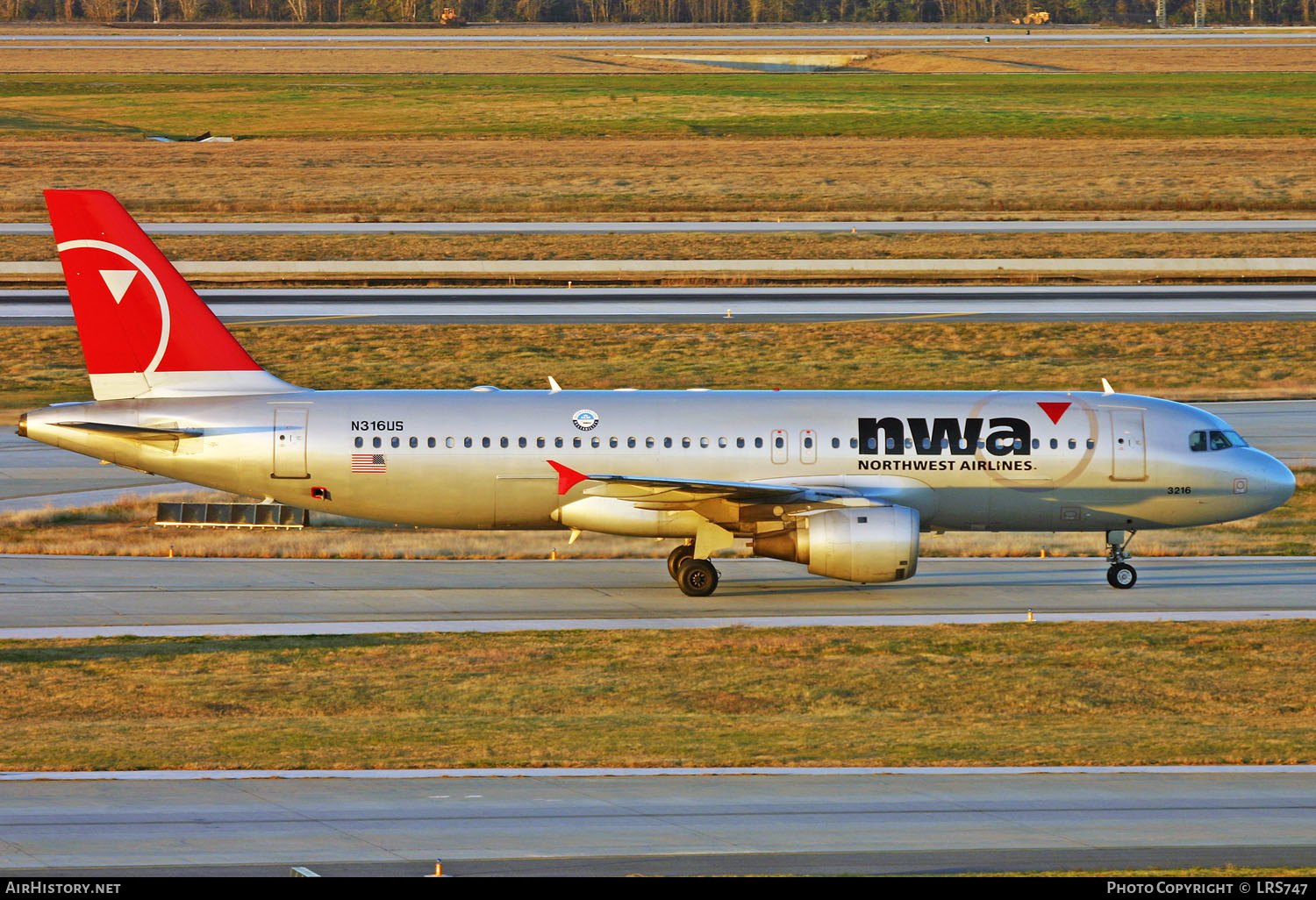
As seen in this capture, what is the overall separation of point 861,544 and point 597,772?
37.2 feet

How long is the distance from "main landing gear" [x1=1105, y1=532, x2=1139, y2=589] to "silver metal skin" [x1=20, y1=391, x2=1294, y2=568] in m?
1.11

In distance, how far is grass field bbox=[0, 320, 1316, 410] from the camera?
55875 millimetres

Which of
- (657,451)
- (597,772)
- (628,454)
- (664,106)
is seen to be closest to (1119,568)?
(657,451)

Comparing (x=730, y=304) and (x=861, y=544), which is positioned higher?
(x=730, y=304)

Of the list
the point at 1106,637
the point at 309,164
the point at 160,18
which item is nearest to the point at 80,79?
the point at 309,164

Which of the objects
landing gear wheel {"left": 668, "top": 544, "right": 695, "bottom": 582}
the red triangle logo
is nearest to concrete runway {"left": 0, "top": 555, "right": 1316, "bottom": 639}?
landing gear wheel {"left": 668, "top": 544, "right": 695, "bottom": 582}

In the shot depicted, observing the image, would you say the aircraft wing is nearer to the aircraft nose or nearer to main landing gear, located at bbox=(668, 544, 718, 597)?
main landing gear, located at bbox=(668, 544, 718, 597)

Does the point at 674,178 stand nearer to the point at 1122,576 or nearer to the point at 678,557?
the point at 678,557

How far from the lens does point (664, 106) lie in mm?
125438

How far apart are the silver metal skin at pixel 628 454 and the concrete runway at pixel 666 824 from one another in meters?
12.7

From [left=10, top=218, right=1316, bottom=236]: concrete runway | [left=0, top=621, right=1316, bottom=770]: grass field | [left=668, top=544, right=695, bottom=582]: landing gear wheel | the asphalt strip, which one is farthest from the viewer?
[left=10, top=218, right=1316, bottom=236]: concrete runway

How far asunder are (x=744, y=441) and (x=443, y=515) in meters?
6.15

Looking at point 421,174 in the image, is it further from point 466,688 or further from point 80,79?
point 466,688

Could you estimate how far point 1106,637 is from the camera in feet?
93.2
